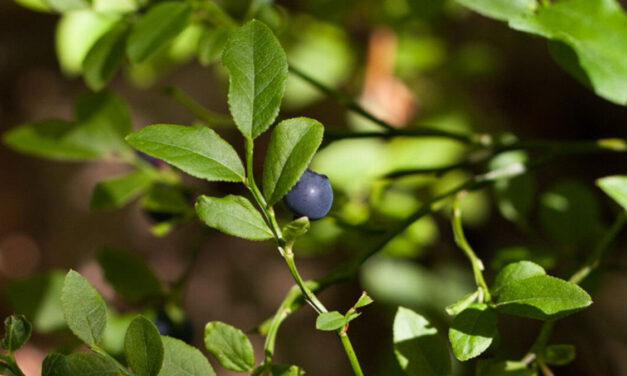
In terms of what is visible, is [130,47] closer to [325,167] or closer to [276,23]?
[276,23]

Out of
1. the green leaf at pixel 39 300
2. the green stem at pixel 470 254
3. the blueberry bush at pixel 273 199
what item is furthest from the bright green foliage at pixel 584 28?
the green leaf at pixel 39 300

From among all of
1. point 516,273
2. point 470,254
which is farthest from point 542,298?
point 470,254

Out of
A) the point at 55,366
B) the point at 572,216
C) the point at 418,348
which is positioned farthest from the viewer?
the point at 572,216

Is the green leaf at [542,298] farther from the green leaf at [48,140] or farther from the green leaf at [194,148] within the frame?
the green leaf at [48,140]

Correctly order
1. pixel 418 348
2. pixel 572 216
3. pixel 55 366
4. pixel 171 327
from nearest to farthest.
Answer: pixel 55 366, pixel 418 348, pixel 171 327, pixel 572 216

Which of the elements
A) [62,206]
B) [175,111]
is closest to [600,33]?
[175,111]

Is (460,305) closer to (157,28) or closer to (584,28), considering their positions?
(584,28)
